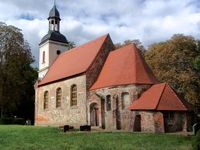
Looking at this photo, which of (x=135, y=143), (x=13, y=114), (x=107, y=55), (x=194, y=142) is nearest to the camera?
(x=194, y=142)

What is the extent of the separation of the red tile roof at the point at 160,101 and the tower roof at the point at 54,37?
18984mm

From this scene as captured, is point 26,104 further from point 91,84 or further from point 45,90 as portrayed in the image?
point 91,84

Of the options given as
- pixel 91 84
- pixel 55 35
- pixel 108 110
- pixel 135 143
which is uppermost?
pixel 55 35

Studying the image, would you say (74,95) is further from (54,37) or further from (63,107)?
(54,37)

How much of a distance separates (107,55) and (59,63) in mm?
8567

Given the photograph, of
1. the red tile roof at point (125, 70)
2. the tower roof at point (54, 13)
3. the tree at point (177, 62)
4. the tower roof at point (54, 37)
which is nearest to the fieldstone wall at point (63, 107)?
the red tile roof at point (125, 70)

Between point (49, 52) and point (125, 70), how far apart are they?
→ 16.1 meters

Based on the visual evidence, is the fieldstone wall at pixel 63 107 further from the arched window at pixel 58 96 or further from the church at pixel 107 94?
the arched window at pixel 58 96

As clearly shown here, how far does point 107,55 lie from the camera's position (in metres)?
34.1

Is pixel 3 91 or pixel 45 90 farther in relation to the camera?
pixel 3 91

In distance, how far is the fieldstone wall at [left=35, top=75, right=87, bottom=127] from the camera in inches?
1264

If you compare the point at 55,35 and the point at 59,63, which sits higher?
the point at 55,35

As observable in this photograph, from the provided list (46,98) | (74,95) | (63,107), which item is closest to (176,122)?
(74,95)

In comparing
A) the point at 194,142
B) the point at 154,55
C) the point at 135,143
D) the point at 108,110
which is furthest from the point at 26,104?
the point at 194,142
